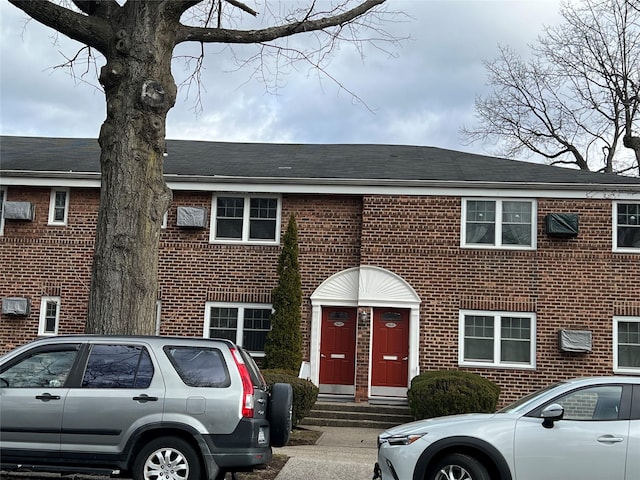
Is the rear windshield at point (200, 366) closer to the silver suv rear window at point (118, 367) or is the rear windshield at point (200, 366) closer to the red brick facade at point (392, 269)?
the silver suv rear window at point (118, 367)

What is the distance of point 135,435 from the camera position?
24.0ft

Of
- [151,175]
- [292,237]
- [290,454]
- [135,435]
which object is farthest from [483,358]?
[135,435]

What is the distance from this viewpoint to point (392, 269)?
16.6 meters

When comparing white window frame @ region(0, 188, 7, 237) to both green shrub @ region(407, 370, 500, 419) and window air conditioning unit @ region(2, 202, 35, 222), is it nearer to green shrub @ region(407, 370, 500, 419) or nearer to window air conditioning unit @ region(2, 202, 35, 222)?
window air conditioning unit @ region(2, 202, 35, 222)

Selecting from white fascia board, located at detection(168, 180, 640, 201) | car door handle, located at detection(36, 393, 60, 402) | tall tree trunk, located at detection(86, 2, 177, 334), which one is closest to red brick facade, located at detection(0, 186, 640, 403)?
white fascia board, located at detection(168, 180, 640, 201)

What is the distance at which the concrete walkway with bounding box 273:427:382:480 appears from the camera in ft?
30.1

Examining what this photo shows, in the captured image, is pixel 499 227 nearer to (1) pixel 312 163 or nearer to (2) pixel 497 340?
(2) pixel 497 340

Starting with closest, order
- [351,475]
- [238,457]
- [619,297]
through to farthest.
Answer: [238,457] → [351,475] → [619,297]

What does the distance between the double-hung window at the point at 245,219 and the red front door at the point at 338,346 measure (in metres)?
2.28

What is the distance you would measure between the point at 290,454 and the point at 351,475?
168 cm

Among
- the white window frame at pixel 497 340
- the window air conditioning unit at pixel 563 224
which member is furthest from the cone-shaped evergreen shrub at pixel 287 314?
the window air conditioning unit at pixel 563 224

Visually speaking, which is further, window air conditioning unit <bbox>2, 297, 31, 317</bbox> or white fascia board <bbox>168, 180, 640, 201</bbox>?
window air conditioning unit <bbox>2, 297, 31, 317</bbox>

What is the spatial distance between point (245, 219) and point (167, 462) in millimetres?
10354

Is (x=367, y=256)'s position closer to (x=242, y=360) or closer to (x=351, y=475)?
(x=351, y=475)
